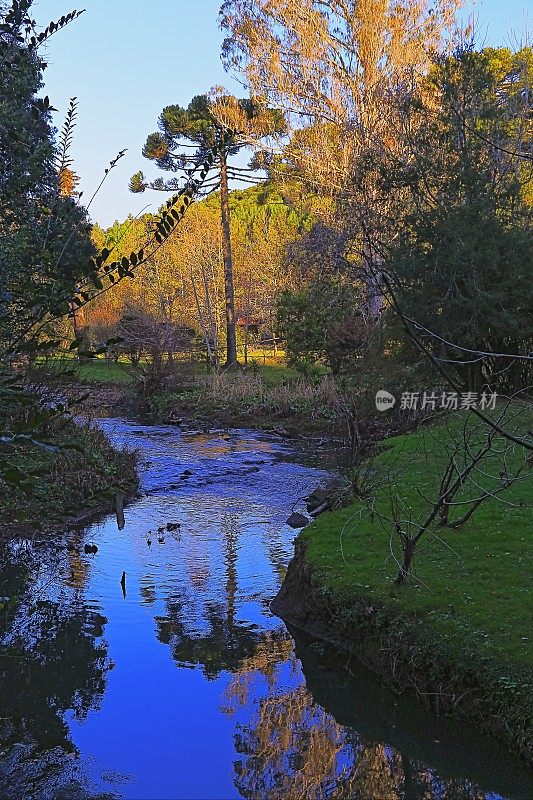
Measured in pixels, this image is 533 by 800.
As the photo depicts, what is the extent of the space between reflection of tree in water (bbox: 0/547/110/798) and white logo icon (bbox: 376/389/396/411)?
9891mm

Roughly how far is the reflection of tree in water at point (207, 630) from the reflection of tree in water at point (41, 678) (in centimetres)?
61

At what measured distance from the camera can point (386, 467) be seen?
10.4 meters

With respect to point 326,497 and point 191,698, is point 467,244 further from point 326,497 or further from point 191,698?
point 191,698

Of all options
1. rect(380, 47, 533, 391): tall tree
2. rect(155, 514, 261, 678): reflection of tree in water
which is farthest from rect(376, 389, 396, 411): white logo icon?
rect(155, 514, 261, 678): reflection of tree in water

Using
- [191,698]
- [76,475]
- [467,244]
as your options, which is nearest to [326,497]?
[76,475]

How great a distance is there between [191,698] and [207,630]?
110 centimetres

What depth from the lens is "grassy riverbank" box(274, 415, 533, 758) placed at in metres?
4.85

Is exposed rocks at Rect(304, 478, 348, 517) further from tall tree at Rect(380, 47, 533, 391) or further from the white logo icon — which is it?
the white logo icon

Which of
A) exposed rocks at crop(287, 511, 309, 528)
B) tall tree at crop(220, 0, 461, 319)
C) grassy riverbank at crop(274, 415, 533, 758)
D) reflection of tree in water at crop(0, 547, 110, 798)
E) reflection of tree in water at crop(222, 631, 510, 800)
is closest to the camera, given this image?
reflection of tree in water at crop(222, 631, 510, 800)

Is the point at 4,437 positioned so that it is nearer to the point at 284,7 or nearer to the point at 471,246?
the point at 471,246

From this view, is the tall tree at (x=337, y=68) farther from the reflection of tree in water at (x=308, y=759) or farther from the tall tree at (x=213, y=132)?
the reflection of tree in water at (x=308, y=759)

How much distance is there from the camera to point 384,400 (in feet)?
54.0

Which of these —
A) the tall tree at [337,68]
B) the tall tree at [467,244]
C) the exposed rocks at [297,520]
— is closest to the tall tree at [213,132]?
the tall tree at [337,68]

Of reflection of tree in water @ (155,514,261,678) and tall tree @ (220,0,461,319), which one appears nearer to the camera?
reflection of tree in water @ (155,514,261,678)
